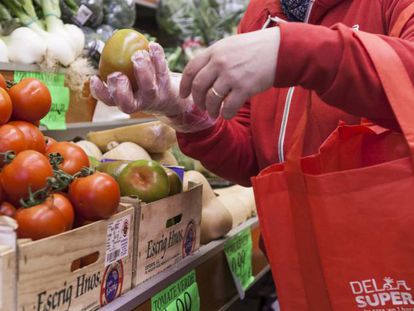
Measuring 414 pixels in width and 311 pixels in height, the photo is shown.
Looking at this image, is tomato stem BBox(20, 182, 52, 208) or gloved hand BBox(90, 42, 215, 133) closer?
tomato stem BBox(20, 182, 52, 208)

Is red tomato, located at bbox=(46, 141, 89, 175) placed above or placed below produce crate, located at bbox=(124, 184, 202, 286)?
above

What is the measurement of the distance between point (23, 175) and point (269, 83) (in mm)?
427

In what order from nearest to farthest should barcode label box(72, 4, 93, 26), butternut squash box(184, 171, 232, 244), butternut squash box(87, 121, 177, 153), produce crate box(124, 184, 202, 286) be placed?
produce crate box(124, 184, 202, 286)
butternut squash box(184, 171, 232, 244)
butternut squash box(87, 121, 177, 153)
barcode label box(72, 4, 93, 26)

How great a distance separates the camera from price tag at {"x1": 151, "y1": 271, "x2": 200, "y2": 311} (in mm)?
1180

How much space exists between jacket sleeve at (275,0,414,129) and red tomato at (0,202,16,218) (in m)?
0.48

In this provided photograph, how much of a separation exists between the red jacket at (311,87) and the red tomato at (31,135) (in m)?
0.37

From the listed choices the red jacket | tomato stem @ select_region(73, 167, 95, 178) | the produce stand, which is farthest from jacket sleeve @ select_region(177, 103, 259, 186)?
tomato stem @ select_region(73, 167, 95, 178)

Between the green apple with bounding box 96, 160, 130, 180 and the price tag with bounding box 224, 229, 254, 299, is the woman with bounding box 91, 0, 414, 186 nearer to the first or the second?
the green apple with bounding box 96, 160, 130, 180

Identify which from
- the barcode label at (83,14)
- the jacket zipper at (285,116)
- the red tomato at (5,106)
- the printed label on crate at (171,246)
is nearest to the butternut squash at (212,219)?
the printed label on crate at (171,246)

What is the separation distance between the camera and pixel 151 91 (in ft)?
3.48

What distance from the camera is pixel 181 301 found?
1261 millimetres

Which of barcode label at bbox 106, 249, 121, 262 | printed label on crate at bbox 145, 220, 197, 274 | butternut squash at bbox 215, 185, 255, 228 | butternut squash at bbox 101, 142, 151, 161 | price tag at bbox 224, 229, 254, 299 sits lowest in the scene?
price tag at bbox 224, 229, 254, 299

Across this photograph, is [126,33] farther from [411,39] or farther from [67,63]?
[67,63]

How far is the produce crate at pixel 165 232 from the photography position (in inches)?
44.1
